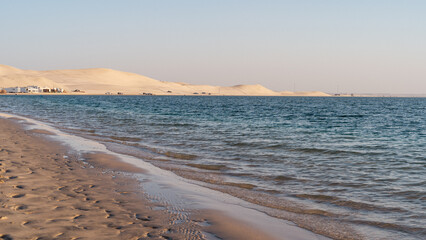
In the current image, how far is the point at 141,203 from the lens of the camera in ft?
25.9

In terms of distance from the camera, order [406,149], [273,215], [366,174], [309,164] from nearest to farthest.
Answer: [273,215] → [366,174] → [309,164] → [406,149]

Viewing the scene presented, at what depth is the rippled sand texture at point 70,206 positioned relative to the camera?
5836 mm

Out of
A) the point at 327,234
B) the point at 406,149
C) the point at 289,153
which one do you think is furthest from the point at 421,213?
the point at 406,149

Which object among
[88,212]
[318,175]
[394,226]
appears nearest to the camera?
[88,212]

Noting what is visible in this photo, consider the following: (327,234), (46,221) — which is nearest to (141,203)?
(46,221)

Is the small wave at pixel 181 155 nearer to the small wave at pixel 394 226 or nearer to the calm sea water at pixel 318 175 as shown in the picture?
the calm sea water at pixel 318 175

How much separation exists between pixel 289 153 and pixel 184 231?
10961 millimetres

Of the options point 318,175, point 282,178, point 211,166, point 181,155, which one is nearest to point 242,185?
point 282,178

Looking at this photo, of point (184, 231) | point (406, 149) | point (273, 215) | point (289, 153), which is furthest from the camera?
point (406, 149)

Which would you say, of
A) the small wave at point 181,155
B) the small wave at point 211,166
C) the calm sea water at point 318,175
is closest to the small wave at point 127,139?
the calm sea water at point 318,175

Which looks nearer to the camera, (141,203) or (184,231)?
(184,231)

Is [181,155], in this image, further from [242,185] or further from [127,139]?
[127,139]

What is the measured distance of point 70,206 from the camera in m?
7.14

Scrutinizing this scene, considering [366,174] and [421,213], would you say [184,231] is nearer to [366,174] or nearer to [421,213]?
[421,213]
